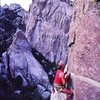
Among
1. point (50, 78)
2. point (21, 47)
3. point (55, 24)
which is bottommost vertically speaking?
point (50, 78)

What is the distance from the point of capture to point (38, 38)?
69.9 m

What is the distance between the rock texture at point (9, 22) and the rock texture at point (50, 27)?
399cm

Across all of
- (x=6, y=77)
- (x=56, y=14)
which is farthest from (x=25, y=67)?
(x=56, y=14)

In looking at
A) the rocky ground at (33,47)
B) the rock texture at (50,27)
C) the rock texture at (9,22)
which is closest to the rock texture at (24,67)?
the rocky ground at (33,47)

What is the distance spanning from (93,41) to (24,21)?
74087 millimetres

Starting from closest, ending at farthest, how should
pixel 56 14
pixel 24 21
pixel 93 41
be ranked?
pixel 93 41, pixel 56 14, pixel 24 21

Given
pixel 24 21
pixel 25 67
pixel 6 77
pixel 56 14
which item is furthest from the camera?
pixel 24 21

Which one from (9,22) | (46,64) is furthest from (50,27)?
(46,64)

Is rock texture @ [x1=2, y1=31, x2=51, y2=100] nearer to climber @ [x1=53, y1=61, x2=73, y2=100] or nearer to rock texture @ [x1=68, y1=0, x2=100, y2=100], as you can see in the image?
climber @ [x1=53, y1=61, x2=73, y2=100]

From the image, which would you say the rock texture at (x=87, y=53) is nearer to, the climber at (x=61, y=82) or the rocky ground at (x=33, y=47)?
the climber at (x=61, y=82)

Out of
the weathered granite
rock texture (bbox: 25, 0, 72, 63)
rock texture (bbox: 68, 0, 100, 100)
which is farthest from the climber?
rock texture (bbox: 25, 0, 72, 63)

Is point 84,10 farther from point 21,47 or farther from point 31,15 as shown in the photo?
point 31,15

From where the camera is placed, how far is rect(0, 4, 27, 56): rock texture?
210 feet

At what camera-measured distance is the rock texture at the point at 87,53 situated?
11.9ft
